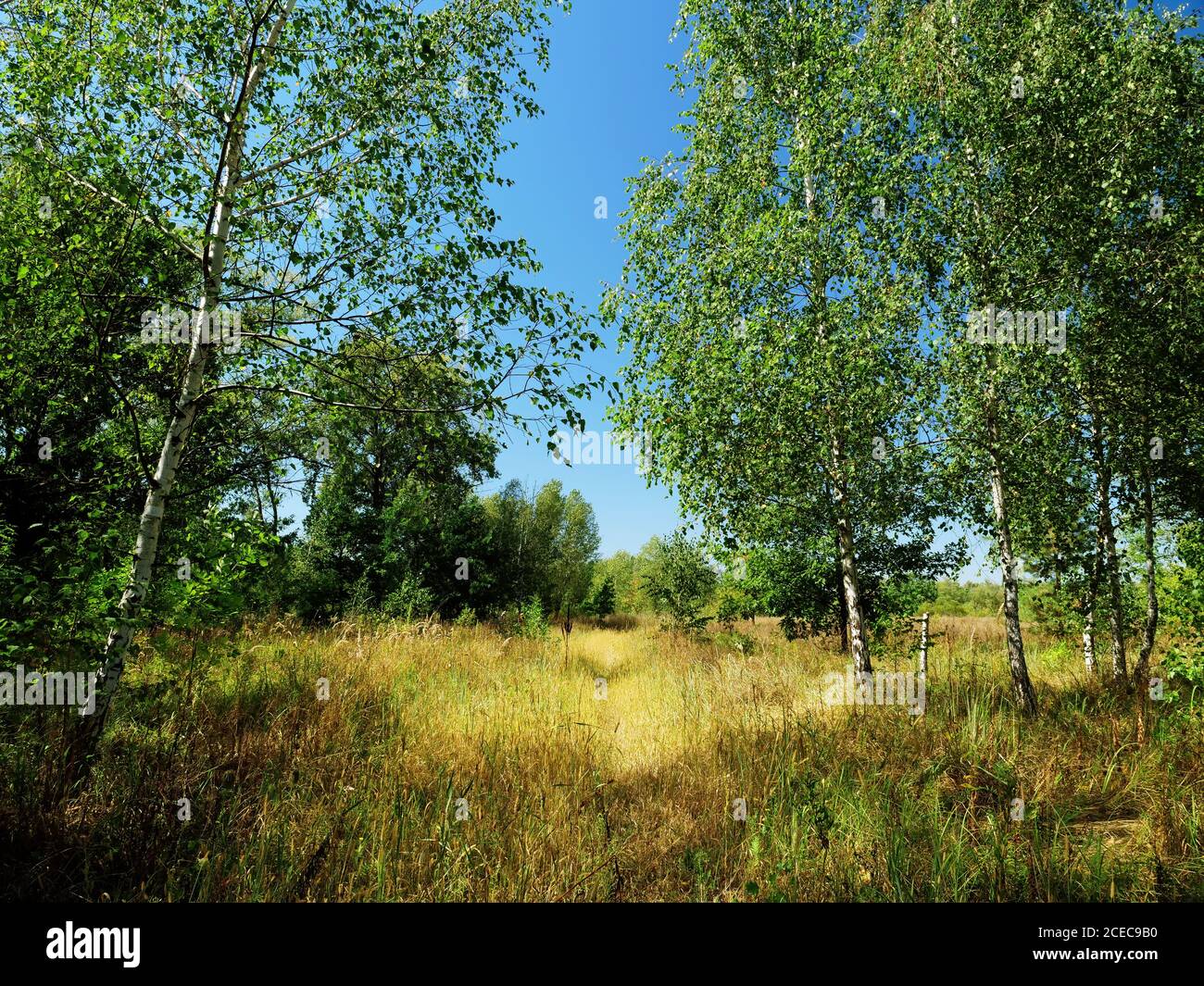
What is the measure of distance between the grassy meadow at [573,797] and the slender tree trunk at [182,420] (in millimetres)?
432

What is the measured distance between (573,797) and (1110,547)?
30.9 feet

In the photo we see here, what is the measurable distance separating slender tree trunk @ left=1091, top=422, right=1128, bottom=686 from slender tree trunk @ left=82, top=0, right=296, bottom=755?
10.4m

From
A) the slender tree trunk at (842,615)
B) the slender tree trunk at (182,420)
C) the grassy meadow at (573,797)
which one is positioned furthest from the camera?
the slender tree trunk at (842,615)

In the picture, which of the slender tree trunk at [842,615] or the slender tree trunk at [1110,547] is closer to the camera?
the slender tree trunk at [1110,547]

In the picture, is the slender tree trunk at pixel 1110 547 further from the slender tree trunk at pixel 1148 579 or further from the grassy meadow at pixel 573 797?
the grassy meadow at pixel 573 797

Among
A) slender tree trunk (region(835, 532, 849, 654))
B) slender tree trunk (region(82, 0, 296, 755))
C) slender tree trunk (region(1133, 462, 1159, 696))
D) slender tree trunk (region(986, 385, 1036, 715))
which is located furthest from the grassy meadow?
slender tree trunk (region(835, 532, 849, 654))

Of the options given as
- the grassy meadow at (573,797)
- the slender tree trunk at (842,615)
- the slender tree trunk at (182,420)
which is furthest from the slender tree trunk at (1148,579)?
the slender tree trunk at (182,420)

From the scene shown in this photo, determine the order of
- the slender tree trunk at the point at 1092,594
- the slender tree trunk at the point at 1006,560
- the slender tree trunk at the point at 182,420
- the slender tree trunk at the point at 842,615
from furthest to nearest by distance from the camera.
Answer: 1. the slender tree trunk at the point at 842,615
2. the slender tree trunk at the point at 1092,594
3. the slender tree trunk at the point at 1006,560
4. the slender tree trunk at the point at 182,420

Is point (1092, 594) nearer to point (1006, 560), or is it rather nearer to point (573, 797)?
point (1006, 560)

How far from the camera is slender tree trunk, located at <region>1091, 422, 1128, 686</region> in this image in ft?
22.5

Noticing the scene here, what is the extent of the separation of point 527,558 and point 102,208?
64.2 ft

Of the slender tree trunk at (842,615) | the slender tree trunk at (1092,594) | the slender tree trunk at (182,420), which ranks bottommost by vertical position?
the slender tree trunk at (842,615)

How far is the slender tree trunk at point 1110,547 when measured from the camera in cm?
685
